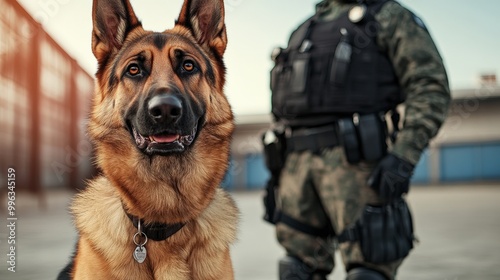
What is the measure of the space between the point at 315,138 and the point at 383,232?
0.55 m

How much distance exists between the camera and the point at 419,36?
255 cm

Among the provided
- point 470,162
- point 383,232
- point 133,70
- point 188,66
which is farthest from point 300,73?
point 470,162

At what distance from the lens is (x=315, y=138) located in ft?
8.80

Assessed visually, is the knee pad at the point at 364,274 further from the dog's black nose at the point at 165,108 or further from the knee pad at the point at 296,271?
the dog's black nose at the point at 165,108

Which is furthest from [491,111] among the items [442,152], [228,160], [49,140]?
[228,160]

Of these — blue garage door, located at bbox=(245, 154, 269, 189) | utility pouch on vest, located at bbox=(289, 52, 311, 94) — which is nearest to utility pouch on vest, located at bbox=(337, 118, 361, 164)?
utility pouch on vest, located at bbox=(289, 52, 311, 94)

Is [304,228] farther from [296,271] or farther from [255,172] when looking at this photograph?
[255,172]

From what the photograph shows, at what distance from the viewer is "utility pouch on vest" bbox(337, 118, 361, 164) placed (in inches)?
100

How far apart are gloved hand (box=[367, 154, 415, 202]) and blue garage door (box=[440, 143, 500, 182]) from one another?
74.7ft

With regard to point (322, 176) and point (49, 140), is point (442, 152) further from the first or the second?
point (322, 176)

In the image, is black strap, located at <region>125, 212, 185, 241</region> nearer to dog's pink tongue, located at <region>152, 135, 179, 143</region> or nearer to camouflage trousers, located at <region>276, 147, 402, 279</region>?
dog's pink tongue, located at <region>152, 135, 179, 143</region>

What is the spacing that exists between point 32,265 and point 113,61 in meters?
4.42

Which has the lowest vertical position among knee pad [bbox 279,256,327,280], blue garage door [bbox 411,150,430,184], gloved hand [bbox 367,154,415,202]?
blue garage door [bbox 411,150,430,184]

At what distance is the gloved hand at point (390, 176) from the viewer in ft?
8.05
